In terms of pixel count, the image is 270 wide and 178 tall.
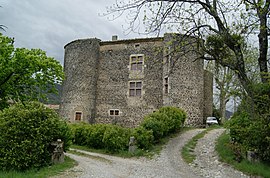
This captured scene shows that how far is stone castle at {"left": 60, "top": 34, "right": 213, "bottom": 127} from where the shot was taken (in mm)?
21672

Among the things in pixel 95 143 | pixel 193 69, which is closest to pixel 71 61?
pixel 193 69

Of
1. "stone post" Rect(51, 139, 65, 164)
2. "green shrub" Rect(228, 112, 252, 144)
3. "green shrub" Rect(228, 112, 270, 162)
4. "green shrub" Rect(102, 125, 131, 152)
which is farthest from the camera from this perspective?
"green shrub" Rect(102, 125, 131, 152)

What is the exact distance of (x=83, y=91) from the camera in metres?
23.6

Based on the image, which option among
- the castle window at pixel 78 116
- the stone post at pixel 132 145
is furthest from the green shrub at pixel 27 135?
the castle window at pixel 78 116

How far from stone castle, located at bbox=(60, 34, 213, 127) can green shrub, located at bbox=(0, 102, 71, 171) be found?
13103 mm

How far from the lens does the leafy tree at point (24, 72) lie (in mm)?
13133

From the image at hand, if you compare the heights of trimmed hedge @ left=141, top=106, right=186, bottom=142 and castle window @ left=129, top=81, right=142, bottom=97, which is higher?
castle window @ left=129, top=81, right=142, bottom=97

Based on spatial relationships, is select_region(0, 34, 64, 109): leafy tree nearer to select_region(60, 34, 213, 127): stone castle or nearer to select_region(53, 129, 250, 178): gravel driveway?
select_region(53, 129, 250, 178): gravel driveway

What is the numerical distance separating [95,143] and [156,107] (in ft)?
31.6

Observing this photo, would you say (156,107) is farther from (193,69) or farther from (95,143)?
(95,143)

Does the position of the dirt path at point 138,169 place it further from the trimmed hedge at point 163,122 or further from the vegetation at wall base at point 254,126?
the vegetation at wall base at point 254,126

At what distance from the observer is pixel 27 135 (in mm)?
8180

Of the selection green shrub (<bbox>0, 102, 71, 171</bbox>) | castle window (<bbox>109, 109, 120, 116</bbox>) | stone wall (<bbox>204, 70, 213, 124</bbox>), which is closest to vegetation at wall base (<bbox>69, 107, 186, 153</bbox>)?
green shrub (<bbox>0, 102, 71, 171</bbox>)

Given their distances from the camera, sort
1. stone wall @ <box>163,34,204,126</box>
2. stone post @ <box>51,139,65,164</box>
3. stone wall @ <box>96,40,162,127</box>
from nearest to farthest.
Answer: stone post @ <box>51,139,65,164</box>
stone wall @ <box>163,34,204,126</box>
stone wall @ <box>96,40,162,127</box>
